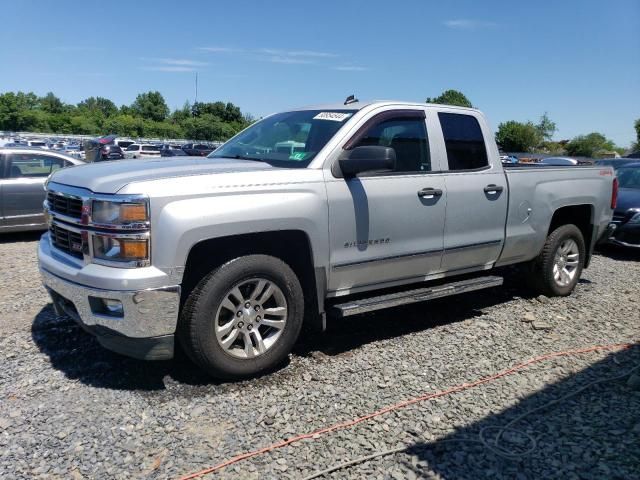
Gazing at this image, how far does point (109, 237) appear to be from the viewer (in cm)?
335

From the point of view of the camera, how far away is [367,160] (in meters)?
3.94

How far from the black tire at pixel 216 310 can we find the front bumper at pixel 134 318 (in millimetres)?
132

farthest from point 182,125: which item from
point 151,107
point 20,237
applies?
point 20,237

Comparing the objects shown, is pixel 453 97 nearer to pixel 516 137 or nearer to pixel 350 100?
pixel 516 137

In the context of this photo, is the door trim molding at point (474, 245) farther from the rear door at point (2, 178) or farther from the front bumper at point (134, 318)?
the rear door at point (2, 178)

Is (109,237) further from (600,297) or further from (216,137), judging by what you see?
(216,137)

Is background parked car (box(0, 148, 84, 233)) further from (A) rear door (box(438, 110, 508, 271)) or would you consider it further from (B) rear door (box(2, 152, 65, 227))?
(A) rear door (box(438, 110, 508, 271))

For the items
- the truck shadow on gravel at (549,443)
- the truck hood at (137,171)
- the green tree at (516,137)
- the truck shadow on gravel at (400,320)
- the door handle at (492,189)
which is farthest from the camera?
the green tree at (516,137)

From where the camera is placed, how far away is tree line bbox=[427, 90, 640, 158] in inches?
2537

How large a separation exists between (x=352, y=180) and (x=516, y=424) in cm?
204

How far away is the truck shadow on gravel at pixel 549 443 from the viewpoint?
2.96 m

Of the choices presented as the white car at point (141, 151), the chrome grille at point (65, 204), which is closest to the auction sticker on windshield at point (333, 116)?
the chrome grille at point (65, 204)

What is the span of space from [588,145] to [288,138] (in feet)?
224

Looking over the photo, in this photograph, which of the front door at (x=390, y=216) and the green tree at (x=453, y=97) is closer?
the front door at (x=390, y=216)
